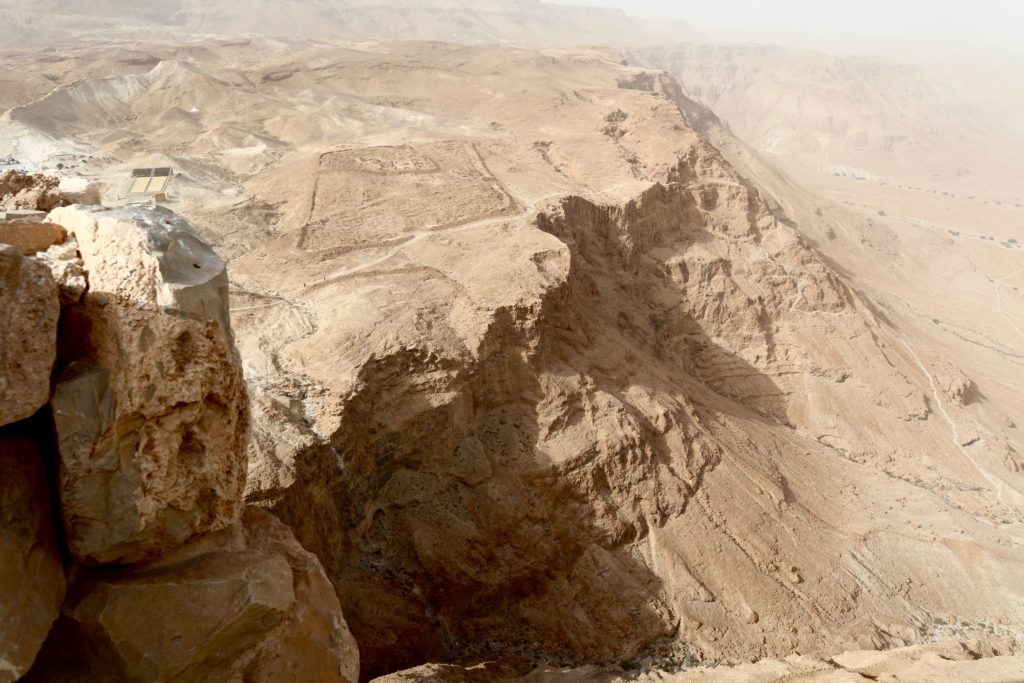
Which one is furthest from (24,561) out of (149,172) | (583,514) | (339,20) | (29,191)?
(339,20)

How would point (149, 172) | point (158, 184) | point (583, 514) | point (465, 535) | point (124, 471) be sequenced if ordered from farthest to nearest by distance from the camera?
point (149, 172) < point (158, 184) < point (583, 514) < point (465, 535) < point (124, 471)

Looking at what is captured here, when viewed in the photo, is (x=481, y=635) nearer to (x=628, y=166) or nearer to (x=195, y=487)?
(x=195, y=487)

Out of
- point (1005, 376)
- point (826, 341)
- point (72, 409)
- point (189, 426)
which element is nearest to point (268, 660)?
point (189, 426)

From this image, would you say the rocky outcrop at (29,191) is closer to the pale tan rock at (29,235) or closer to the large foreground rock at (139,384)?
the pale tan rock at (29,235)

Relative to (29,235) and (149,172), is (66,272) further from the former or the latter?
(149,172)

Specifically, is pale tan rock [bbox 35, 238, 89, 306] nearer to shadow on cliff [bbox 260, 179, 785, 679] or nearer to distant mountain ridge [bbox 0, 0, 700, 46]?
shadow on cliff [bbox 260, 179, 785, 679]

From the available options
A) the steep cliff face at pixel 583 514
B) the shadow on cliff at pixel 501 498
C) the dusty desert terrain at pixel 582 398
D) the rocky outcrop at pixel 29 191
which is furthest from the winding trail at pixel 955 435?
the rocky outcrop at pixel 29 191

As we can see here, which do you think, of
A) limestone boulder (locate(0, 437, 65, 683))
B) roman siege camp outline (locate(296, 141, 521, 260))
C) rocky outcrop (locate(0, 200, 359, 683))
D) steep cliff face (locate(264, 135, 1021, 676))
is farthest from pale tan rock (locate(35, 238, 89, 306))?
roman siege camp outline (locate(296, 141, 521, 260))
